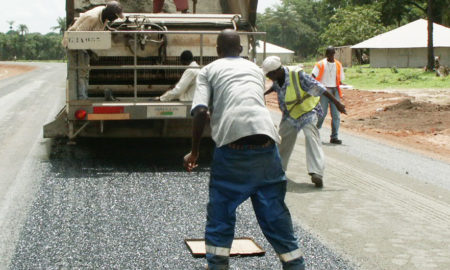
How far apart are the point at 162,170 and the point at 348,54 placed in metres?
51.2

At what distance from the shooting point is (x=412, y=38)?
49.9 meters

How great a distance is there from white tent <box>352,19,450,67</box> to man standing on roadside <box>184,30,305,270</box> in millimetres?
45327

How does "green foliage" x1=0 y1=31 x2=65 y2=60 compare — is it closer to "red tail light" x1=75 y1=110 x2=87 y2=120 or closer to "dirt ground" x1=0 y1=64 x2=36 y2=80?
"dirt ground" x1=0 y1=64 x2=36 y2=80

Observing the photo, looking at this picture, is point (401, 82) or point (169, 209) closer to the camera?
point (169, 209)

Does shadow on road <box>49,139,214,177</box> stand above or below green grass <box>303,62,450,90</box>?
below

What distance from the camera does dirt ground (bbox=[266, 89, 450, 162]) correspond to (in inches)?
527

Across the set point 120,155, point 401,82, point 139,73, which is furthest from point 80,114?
point 401,82

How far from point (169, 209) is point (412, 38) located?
46.2m

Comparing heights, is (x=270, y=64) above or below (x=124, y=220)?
above

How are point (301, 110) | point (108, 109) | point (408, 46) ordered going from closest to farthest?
point (301, 110)
point (108, 109)
point (408, 46)

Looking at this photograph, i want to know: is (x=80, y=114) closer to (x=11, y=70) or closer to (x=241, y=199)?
(x=241, y=199)

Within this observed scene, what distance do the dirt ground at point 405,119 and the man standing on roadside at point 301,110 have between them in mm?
3682

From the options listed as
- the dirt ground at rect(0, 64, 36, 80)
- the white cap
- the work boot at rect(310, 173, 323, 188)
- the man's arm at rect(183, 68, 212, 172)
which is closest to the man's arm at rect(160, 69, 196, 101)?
the white cap

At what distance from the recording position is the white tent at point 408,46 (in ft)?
160
